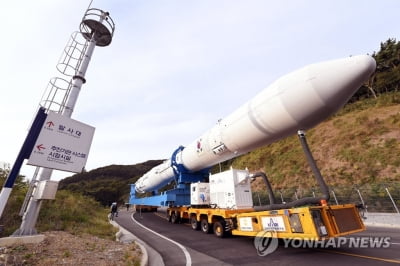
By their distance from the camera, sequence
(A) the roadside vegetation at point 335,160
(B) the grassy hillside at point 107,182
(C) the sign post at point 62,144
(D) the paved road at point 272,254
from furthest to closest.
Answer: (B) the grassy hillside at point 107,182, (A) the roadside vegetation at point 335,160, (C) the sign post at point 62,144, (D) the paved road at point 272,254

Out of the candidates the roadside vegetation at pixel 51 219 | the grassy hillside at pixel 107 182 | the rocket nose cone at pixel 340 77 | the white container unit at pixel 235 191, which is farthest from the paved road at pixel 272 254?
the grassy hillside at pixel 107 182

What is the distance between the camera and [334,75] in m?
5.92

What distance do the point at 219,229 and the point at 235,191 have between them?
1757 mm

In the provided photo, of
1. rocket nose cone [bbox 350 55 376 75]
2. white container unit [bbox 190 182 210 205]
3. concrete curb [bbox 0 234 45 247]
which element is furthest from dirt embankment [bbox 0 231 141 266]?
rocket nose cone [bbox 350 55 376 75]

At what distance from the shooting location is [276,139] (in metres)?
7.96

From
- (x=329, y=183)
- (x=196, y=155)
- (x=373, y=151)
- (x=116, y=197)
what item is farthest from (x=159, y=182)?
(x=116, y=197)

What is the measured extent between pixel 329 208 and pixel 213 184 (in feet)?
18.0

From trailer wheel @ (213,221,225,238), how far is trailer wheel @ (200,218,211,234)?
65 centimetres

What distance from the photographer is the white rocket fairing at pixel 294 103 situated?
19.2 feet

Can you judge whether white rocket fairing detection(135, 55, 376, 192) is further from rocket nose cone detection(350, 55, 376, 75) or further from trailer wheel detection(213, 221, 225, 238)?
trailer wheel detection(213, 221, 225, 238)

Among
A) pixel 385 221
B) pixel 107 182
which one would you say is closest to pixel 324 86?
pixel 385 221

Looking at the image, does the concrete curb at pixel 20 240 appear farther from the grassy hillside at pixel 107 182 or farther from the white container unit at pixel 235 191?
the grassy hillside at pixel 107 182

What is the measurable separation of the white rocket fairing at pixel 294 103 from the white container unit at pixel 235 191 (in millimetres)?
1003

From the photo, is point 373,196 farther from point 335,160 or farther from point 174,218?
point 174,218
